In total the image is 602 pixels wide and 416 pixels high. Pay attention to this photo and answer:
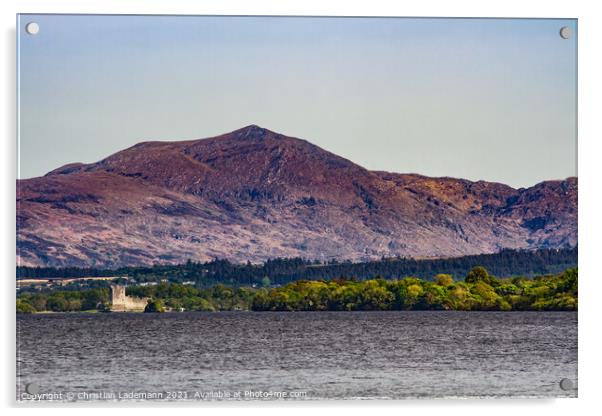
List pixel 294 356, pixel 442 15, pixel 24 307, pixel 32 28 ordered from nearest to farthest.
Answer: pixel 32 28
pixel 442 15
pixel 24 307
pixel 294 356

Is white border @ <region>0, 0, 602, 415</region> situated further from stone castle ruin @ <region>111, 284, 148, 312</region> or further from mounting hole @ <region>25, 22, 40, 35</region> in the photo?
stone castle ruin @ <region>111, 284, 148, 312</region>

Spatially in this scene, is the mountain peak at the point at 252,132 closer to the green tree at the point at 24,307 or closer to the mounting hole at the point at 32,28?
the green tree at the point at 24,307

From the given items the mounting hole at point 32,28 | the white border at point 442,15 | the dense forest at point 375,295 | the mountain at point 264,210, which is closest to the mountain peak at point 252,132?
the mountain at point 264,210

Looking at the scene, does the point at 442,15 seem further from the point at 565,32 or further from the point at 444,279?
the point at 444,279

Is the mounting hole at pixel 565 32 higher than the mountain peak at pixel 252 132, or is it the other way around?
the mounting hole at pixel 565 32

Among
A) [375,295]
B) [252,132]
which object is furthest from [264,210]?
[375,295]

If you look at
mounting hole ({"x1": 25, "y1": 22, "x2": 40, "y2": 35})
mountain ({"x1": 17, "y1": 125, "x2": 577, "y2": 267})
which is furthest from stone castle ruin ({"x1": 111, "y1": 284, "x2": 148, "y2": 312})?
mounting hole ({"x1": 25, "y1": 22, "x2": 40, "y2": 35})
